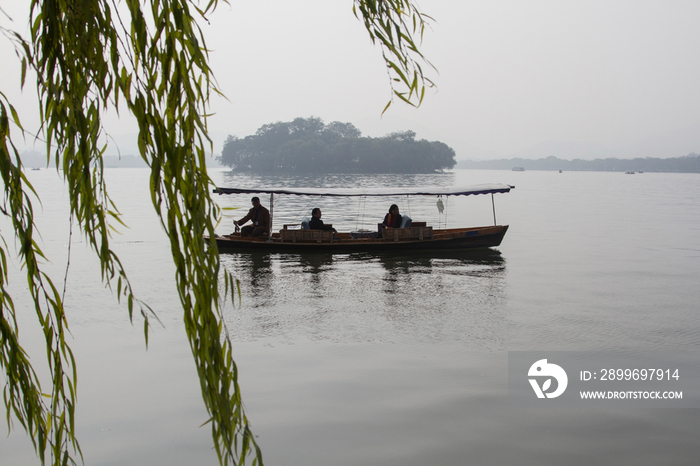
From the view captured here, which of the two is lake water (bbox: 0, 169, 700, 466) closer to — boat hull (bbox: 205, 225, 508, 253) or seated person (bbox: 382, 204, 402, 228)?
boat hull (bbox: 205, 225, 508, 253)

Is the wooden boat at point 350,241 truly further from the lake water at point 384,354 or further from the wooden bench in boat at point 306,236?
the lake water at point 384,354

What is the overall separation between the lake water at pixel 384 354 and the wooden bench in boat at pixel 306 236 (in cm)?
61

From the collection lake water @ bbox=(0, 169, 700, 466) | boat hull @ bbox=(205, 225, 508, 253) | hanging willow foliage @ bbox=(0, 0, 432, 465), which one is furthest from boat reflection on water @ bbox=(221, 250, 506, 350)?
hanging willow foliage @ bbox=(0, 0, 432, 465)

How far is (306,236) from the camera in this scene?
805 inches

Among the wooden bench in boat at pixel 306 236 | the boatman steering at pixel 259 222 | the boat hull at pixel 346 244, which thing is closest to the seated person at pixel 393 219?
the boat hull at pixel 346 244

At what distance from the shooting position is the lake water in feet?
21.6

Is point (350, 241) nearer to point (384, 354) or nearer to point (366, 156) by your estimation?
point (384, 354)

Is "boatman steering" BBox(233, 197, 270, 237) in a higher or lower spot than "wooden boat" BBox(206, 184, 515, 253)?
higher

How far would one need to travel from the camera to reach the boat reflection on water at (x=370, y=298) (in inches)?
429

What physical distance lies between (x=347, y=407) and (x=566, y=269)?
13.6m

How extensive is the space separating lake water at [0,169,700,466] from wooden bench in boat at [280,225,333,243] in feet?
2.01

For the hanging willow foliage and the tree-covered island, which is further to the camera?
the tree-covered island

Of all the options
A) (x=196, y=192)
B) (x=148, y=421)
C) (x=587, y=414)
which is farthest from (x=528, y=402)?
(x=196, y=192)

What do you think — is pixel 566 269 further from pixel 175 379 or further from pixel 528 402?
pixel 175 379
